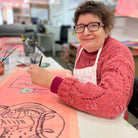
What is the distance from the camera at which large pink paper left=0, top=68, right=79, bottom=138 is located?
0.43 meters

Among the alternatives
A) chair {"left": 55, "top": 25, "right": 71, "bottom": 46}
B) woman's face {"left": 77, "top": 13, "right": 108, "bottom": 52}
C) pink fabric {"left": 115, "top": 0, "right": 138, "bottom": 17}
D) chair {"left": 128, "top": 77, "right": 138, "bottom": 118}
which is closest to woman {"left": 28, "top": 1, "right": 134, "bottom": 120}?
woman's face {"left": 77, "top": 13, "right": 108, "bottom": 52}

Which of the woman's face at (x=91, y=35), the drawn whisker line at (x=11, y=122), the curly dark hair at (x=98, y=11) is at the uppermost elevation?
the curly dark hair at (x=98, y=11)

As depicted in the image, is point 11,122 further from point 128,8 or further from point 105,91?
point 128,8

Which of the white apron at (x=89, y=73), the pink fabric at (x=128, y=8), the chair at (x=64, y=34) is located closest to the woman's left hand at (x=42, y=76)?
A: the white apron at (x=89, y=73)

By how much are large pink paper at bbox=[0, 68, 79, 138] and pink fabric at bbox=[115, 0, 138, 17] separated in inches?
73.0

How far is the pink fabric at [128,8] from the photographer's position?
1897 millimetres

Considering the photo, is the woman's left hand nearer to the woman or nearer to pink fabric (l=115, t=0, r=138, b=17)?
the woman

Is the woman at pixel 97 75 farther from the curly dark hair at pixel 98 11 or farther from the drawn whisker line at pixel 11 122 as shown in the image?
the drawn whisker line at pixel 11 122

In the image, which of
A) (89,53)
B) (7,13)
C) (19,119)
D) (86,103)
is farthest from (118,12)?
(7,13)

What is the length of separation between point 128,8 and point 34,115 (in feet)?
6.80

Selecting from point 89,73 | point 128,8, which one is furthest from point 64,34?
point 89,73

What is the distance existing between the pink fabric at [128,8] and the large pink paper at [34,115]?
185cm

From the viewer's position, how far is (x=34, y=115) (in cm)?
51

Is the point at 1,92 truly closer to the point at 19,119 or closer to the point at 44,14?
the point at 19,119
